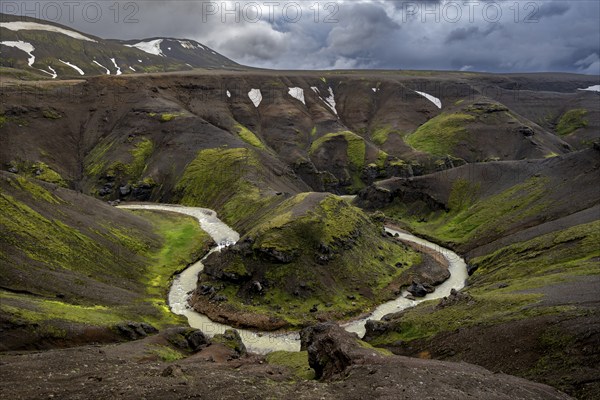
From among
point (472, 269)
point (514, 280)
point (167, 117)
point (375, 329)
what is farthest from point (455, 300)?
point (167, 117)

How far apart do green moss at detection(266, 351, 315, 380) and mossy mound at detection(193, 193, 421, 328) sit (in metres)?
11.4

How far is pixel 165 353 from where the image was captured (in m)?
47.2

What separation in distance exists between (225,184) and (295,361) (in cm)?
9760

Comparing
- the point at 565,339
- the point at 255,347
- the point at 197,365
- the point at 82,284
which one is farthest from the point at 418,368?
the point at 82,284

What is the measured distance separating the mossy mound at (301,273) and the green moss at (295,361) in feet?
37.4

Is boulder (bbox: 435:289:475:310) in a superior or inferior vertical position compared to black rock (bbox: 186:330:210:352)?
superior

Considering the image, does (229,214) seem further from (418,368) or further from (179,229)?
(418,368)

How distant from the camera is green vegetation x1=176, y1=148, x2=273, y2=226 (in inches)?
4936

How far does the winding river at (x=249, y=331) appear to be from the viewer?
6438cm

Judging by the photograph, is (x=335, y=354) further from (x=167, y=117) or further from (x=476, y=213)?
(x=167, y=117)

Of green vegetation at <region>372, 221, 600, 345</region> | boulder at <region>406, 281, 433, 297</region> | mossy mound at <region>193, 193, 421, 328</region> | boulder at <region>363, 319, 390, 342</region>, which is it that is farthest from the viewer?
boulder at <region>406, 281, 433, 297</region>

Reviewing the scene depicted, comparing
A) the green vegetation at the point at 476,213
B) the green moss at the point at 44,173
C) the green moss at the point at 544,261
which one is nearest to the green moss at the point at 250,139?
the green moss at the point at 44,173

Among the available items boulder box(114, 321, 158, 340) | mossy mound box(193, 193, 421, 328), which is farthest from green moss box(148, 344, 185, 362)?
mossy mound box(193, 193, 421, 328)

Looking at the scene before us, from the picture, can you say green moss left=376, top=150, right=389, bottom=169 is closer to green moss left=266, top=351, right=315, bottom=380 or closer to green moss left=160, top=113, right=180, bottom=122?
green moss left=160, top=113, right=180, bottom=122
